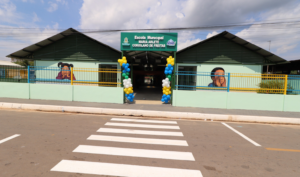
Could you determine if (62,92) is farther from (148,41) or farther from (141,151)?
(141,151)

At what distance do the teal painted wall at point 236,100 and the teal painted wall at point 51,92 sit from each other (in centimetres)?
708

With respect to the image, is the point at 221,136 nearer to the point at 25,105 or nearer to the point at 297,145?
the point at 297,145

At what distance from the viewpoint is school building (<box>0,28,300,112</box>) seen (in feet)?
32.1

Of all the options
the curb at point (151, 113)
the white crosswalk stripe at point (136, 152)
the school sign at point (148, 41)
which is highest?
the school sign at point (148, 41)

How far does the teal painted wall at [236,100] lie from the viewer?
9633 millimetres

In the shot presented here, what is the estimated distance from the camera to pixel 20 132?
532 cm

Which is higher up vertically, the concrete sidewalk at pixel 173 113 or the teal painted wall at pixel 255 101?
the teal painted wall at pixel 255 101

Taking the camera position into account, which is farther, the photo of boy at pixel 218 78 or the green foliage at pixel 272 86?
the photo of boy at pixel 218 78

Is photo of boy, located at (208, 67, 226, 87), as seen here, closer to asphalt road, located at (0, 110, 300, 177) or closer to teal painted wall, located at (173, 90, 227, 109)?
teal painted wall, located at (173, 90, 227, 109)

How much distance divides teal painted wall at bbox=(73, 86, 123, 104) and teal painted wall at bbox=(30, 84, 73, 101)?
56 centimetres

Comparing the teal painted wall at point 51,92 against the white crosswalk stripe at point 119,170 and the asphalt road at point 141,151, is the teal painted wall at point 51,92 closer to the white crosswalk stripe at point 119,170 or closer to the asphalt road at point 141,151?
the asphalt road at point 141,151

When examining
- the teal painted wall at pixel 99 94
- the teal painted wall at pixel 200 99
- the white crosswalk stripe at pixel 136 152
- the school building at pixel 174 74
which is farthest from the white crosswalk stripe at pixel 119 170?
the teal painted wall at pixel 99 94

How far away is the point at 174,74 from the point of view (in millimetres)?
10609

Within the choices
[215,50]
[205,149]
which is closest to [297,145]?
[205,149]
